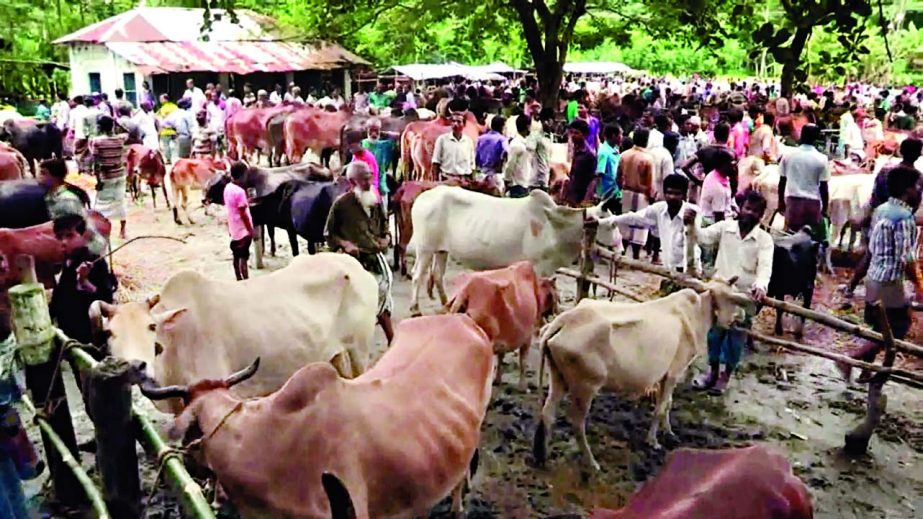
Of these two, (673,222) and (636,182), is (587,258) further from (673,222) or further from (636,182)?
(636,182)

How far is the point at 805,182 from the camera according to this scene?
9.02m

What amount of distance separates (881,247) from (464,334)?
10.8 feet

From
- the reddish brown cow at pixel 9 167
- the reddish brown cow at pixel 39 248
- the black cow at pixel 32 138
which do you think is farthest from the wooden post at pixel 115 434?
the black cow at pixel 32 138

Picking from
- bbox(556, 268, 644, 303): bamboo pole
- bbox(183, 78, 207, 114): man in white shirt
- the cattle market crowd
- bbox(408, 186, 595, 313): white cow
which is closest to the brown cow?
the cattle market crowd

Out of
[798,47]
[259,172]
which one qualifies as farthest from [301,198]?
[798,47]

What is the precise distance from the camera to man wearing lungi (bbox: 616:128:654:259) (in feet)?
31.2

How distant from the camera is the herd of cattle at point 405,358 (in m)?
3.63

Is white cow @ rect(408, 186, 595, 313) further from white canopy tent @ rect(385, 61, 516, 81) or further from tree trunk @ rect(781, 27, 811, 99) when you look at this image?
white canopy tent @ rect(385, 61, 516, 81)

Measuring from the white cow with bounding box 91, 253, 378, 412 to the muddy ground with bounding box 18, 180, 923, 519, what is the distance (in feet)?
2.67

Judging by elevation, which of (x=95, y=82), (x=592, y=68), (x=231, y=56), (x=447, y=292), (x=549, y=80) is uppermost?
(x=231, y=56)

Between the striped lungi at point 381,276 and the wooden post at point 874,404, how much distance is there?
370cm

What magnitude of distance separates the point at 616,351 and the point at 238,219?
4.85 meters

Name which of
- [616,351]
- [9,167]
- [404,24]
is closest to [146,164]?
[9,167]

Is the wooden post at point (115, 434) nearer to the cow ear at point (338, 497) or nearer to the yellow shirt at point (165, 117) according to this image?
the cow ear at point (338, 497)
